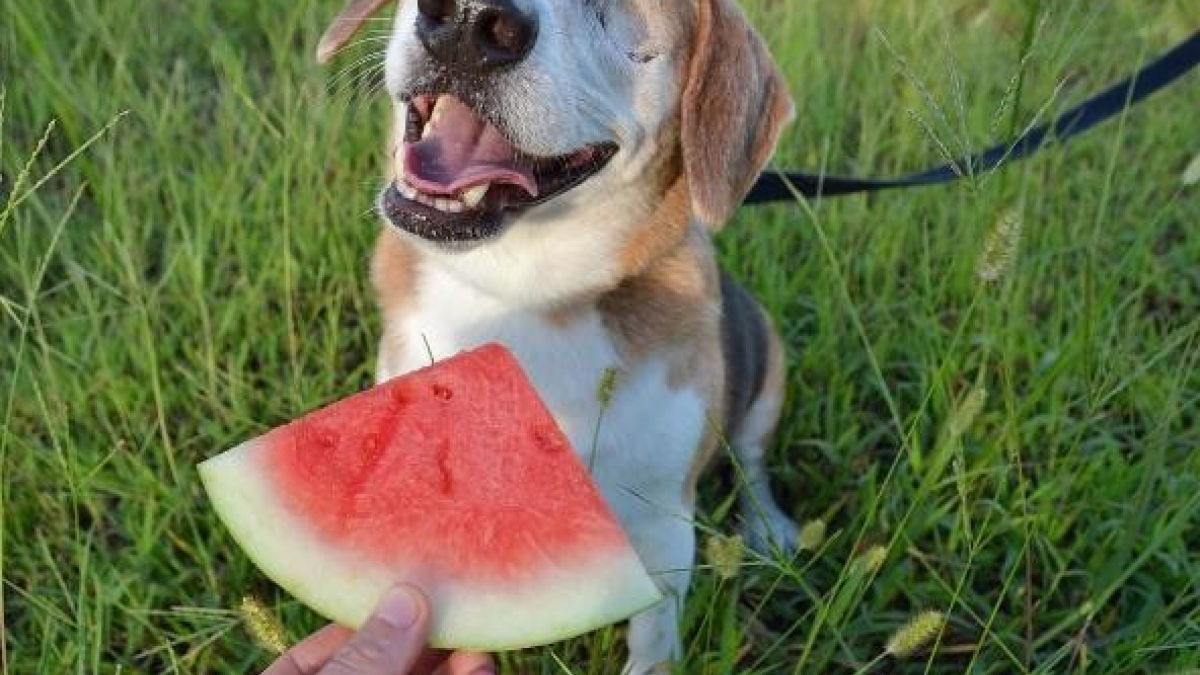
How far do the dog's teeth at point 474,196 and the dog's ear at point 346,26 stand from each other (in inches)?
28.7

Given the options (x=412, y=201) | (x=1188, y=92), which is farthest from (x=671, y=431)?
(x=1188, y=92)

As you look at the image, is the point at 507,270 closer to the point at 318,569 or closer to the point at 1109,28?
the point at 318,569

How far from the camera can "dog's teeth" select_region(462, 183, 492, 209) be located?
91.1 inches

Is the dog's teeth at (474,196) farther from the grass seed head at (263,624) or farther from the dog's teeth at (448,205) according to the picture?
the grass seed head at (263,624)

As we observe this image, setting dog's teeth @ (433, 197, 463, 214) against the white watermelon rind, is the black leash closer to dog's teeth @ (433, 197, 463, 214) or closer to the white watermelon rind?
dog's teeth @ (433, 197, 463, 214)

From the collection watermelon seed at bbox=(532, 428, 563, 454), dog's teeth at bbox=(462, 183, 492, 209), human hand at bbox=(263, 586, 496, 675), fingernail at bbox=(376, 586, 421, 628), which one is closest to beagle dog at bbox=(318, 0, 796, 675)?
dog's teeth at bbox=(462, 183, 492, 209)

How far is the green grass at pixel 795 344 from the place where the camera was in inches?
103

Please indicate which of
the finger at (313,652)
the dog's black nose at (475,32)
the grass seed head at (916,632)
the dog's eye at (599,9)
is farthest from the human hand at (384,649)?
the dog's eye at (599,9)

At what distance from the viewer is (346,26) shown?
9.34ft

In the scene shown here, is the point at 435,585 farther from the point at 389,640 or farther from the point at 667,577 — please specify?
the point at 667,577

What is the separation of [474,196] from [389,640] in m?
0.95

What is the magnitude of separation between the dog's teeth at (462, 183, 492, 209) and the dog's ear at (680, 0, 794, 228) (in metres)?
0.48

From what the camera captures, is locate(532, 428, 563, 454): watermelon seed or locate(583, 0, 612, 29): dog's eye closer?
locate(532, 428, 563, 454): watermelon seed

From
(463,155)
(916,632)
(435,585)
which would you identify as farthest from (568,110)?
(916,632)
